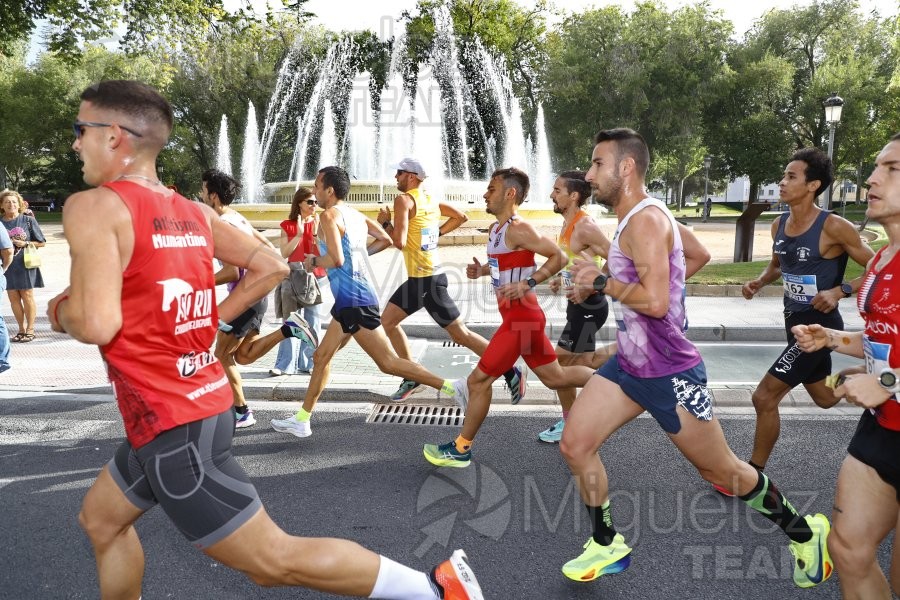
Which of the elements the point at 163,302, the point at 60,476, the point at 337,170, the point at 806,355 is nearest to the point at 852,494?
the point at 806,355

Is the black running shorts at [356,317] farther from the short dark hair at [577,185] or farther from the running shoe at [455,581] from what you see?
the running shoe at [455,581]

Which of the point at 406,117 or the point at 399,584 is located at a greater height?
the point at 406,117

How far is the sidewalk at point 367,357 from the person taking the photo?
6.01 m

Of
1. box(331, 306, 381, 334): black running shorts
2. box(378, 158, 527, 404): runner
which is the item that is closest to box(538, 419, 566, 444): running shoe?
box(378, 158, 527, 404): runner

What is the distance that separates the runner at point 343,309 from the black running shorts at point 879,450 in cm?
290

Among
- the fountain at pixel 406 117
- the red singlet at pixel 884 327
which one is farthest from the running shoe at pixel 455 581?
the fountain at pixel 406 117

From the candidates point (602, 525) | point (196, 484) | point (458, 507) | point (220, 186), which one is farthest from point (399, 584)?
point (220, 186)

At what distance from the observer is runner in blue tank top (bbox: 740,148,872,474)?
12.8 feet

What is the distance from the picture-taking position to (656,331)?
2.88 m

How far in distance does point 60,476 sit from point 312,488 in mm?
1675

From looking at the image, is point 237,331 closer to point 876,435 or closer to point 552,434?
point 552,434

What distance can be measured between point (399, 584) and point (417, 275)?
4006 mm

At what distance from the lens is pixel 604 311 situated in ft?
16.6

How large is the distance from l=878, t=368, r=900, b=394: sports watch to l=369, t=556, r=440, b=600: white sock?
66.0 inches
